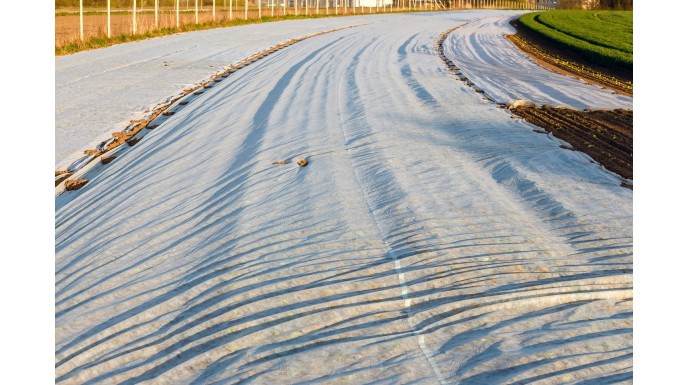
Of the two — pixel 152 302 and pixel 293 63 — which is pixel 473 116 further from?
pixel 293 63

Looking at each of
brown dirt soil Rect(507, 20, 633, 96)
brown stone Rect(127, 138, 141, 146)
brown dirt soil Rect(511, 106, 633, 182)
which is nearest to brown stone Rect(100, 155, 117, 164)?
brown stone Rect(127, 138, 141, 146)

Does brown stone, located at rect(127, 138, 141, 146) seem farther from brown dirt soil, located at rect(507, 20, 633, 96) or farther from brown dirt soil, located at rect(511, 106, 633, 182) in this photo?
brown dirt soil, located at rect(507, 20, 633, 96)

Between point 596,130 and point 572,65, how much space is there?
10.5 meters

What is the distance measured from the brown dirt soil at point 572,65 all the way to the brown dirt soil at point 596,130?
135 inches

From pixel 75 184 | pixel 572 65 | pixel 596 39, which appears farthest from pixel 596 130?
pixel 596 39

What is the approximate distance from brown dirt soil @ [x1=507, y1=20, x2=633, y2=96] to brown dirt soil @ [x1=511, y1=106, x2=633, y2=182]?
3439 mm

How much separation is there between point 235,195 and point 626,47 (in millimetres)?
17258

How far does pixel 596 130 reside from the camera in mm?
9062

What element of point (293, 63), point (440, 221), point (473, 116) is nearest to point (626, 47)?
point (293, 63)

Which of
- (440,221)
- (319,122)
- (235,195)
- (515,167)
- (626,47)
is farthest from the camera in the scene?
(626,47)

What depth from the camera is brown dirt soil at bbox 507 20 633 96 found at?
1506 centimetres

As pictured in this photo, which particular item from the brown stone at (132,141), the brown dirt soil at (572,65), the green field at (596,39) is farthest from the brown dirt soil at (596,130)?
the green field at (596,39)

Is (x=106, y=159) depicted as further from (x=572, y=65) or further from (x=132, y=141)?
(x=572, y=65)
